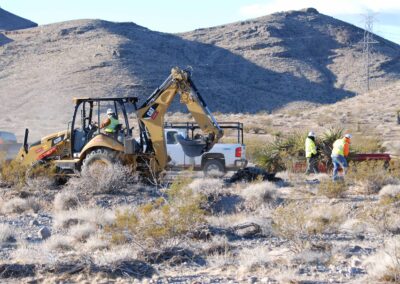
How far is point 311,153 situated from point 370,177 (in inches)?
163

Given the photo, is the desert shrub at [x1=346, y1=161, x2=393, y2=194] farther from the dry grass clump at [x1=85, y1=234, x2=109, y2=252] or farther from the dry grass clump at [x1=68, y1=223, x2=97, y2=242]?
the dry grass clump at [x1=85, y1=234, x2=109, y2=252]

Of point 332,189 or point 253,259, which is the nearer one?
point 253,259

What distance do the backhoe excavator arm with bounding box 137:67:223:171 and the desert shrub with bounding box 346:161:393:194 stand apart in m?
3.95

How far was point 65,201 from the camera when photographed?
1845 cm

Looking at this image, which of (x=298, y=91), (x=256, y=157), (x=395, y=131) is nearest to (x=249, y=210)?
(x=256, y=157)

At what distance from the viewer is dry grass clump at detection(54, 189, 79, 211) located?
1825cm

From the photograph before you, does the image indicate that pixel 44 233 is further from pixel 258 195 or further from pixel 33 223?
pixel 258 195

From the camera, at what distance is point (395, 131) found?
47.6 meters

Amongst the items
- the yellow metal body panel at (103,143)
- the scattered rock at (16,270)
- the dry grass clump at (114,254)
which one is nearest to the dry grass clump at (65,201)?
the yellow metal body panel at (103,143)

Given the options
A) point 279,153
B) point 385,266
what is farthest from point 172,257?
point 279,153

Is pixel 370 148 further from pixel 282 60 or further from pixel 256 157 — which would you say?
pixel 282 60

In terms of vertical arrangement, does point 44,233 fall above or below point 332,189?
below

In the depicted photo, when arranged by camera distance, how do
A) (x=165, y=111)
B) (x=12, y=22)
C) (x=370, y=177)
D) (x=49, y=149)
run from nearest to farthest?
(x=370, y=177) < (x=49, y=149) < (x=165, y=111) < (x=12, y=22)

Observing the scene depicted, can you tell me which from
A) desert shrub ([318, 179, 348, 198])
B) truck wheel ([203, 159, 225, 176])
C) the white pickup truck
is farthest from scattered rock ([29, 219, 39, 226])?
truck wheel ([203, 159, 225, 176])
